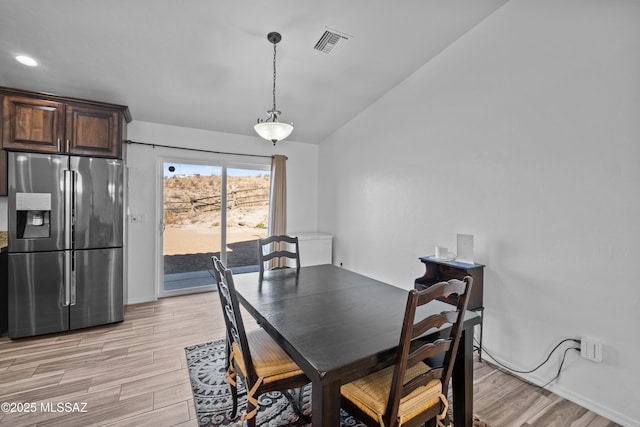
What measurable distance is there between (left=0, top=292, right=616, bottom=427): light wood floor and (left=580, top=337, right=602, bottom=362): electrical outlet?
36 centimetres

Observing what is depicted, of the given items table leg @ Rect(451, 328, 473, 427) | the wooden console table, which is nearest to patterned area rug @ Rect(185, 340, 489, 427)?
table leg @ Rect(451, 328, 473, 427)

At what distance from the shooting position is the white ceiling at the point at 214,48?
7.38 ft

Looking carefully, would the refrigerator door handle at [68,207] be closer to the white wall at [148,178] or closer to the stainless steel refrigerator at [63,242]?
the stainless steel refrigerator at [63,242]

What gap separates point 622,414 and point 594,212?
1.30 meters

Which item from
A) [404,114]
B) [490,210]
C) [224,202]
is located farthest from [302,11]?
[224,202]

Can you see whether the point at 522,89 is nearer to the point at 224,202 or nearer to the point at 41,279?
the point at 224,202

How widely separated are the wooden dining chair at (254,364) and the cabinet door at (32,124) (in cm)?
259

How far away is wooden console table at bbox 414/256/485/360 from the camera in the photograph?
8.01 feet

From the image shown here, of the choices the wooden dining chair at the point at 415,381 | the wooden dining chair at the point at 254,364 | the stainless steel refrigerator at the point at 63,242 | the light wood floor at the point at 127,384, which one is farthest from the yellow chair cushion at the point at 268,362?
the stainless steel refrigerator at the point at 63,242

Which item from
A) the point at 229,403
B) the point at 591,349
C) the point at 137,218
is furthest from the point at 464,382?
the point at 137,218

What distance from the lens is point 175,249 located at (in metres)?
4.18

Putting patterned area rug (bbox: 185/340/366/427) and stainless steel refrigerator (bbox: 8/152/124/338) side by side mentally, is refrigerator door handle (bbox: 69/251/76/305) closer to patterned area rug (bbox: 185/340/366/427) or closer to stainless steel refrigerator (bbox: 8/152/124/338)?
stainless steel refrigerator (bbox: 8/152/124/338)

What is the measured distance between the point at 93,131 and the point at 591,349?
4746 mm

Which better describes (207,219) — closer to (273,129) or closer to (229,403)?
(273,129)
